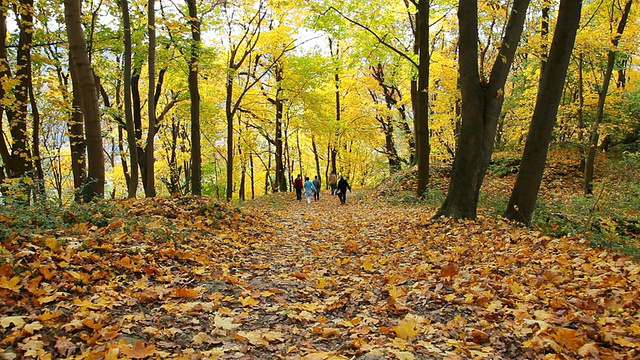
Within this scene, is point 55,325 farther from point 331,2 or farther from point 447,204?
point 331,2

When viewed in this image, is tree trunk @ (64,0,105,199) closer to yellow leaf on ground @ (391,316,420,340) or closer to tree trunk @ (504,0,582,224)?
yellow leaf on ground @ (391,316,420,340)

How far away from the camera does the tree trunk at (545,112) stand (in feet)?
23.8

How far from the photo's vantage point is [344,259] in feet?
21.9

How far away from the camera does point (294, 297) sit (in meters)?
4.63

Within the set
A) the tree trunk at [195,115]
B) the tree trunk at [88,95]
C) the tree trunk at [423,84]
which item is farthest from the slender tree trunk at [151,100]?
the tree trunk at [423,84]

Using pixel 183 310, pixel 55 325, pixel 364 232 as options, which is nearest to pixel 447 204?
pixel 364 232

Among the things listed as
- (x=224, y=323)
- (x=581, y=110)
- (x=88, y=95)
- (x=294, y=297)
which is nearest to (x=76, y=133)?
(x=88, y=95)

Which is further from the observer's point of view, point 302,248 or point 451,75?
point 451,75

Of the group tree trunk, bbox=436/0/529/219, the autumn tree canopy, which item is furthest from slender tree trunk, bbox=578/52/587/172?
tree trunk, bbox=436/0/529/219

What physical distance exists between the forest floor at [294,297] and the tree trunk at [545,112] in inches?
63.4

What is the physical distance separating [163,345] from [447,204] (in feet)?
23.7

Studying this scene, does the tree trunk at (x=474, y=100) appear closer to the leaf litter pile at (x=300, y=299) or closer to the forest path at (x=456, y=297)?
the forest path at (x=456, y=297)

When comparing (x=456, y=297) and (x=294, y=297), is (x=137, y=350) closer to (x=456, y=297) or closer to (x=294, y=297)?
(x=294, y=297)

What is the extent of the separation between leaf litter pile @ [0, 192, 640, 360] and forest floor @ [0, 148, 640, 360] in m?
0.02
